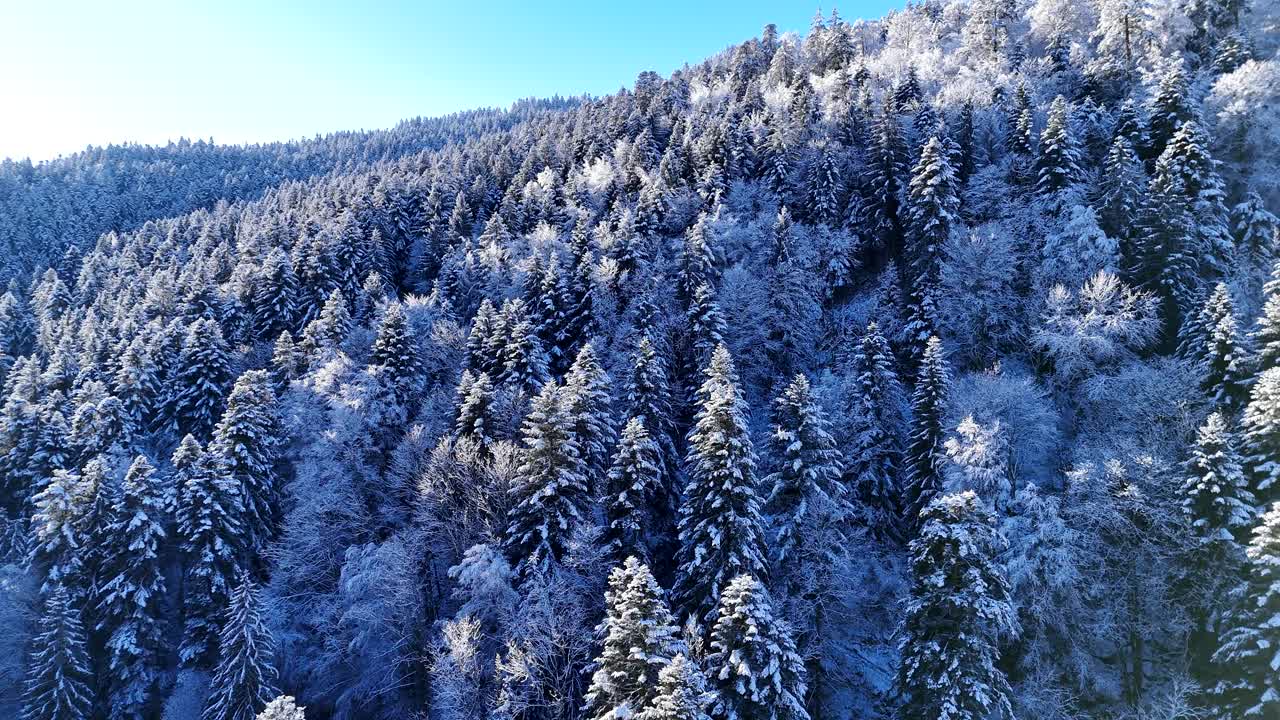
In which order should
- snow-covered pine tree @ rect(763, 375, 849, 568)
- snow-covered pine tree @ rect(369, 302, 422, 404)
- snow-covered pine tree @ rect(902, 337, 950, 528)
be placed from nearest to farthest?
1. snow-covered pine tree @ rect(763, 375, 849, 568)
2. snow-covered pine tree @ rect(902, 337, 950, 528)
3. snow-covered pine tree @ rect(369, 302, 422, 404)

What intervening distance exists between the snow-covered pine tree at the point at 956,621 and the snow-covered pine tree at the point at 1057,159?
33339 mm

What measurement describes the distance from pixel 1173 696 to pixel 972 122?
4999 cm

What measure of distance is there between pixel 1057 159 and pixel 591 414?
4016 centimetres

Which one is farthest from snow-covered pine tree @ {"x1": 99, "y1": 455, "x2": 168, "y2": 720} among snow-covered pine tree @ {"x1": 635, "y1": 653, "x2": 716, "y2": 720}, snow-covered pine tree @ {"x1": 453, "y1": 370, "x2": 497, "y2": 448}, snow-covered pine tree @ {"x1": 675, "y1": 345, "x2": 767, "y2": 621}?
snow-covered pine tree @ {"x1": 635, "y1": 653, "x2": 716, "y2": 720}

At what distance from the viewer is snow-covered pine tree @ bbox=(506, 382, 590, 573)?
3111 centimetres

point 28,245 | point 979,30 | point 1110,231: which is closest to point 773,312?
point 1110,231

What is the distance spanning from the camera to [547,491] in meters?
31.1

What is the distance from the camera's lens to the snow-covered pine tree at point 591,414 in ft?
111

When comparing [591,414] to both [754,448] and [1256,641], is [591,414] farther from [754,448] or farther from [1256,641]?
[1256,641]

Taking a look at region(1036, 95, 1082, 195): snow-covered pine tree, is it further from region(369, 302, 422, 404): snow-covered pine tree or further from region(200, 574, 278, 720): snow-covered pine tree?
region(200, 574, 278, 720): snow-covered pine tree

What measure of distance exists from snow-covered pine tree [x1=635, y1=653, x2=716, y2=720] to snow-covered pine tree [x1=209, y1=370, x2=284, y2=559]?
3108cm

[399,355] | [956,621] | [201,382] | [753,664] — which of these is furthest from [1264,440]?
[201,382]

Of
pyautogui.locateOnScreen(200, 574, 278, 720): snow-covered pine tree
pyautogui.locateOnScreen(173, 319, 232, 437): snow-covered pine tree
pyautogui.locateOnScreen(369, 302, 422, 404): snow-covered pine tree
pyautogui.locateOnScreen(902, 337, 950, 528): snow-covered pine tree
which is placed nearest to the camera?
pyautogui.locateOnScreen(200, 574, 278, 720): snow-covered pine tree

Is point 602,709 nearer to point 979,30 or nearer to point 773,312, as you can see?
point 773,312
